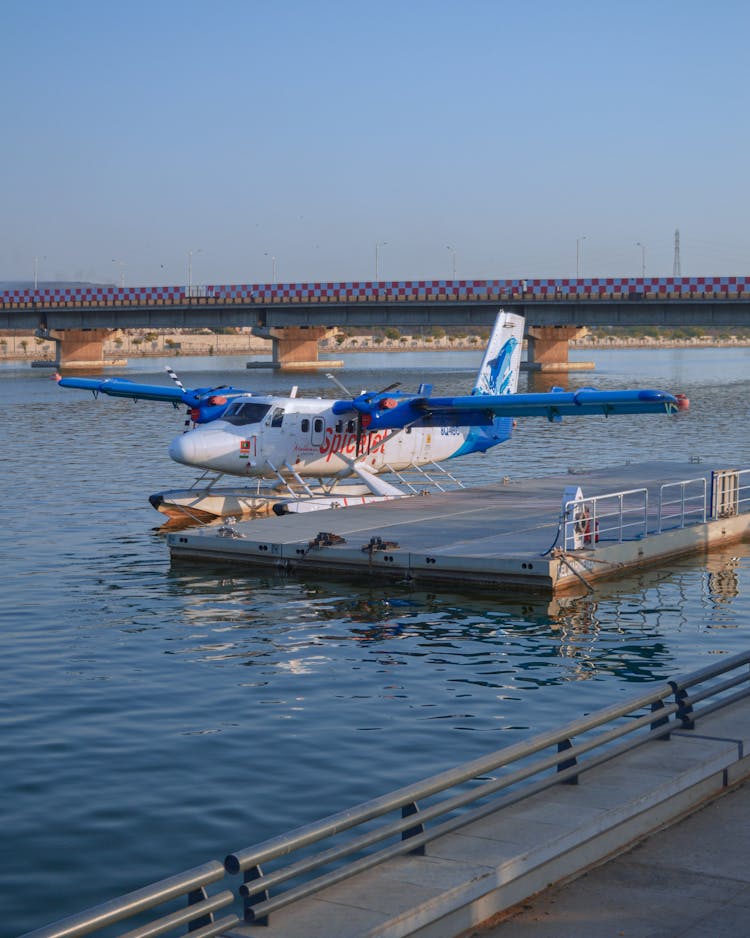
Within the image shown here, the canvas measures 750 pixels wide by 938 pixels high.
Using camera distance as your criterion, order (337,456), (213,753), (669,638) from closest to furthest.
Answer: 1. (213,753)
2. (669,638)
3. (337,456)

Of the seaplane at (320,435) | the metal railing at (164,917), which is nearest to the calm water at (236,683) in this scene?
the seaplane at (320,435)

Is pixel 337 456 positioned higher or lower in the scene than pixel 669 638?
higher

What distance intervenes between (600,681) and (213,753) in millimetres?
6213

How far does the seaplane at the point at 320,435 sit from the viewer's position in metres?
32.0

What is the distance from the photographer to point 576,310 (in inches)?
4316

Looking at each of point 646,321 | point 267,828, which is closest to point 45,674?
point 267,828

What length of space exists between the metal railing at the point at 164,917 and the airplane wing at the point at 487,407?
963 inches

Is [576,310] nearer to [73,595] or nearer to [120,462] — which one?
[120,462]

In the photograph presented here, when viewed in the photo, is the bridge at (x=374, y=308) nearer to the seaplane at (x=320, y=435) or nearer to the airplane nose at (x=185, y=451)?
the seaplane at (x=320, y=435)

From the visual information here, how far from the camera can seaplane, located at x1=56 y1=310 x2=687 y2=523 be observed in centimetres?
3203

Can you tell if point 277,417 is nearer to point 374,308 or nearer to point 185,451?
point 185,451

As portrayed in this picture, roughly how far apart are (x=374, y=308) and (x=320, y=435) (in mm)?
83359

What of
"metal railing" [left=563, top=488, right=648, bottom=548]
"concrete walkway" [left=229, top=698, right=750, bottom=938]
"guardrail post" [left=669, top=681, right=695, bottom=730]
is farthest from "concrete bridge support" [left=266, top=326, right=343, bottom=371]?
"concrete walkway" [left=229, top=698, right=750, bottom=938]

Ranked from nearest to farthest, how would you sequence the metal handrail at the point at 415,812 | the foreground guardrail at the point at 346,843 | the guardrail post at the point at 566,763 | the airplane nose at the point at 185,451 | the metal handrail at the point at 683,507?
the foreground guardrail at the point at 346,843 < the metal handrail at the point at 415,812 < the guardrail post at the point at 566,763 < the metal handrail at the point at 683,507 < the airplane nose at the point at 185,451
